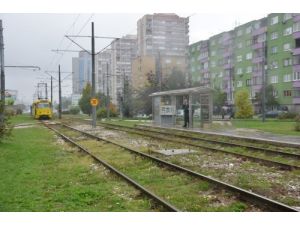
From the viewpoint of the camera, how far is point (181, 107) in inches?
1216

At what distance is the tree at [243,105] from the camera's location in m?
47.2

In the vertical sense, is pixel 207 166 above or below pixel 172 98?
below

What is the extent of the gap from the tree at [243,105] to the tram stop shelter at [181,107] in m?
16.5

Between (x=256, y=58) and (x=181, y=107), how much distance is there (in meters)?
52.3

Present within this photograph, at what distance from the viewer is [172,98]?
31.0 metres

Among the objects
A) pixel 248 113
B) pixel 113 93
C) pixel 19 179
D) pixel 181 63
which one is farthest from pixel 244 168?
pixel 113 93

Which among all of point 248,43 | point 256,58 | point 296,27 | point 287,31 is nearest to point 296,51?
point 296,27

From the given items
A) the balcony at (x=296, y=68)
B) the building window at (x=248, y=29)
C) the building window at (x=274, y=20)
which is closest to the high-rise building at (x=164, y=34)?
the building window at (x=248, y=29)

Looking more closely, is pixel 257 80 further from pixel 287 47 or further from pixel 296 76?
pixel 296 76

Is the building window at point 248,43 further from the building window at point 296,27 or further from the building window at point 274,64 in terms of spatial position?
the building window at point 296,27
